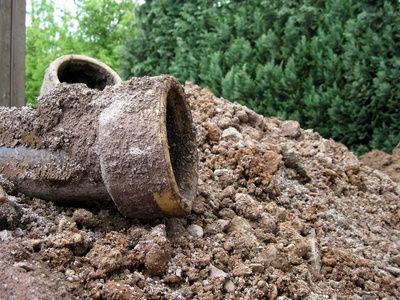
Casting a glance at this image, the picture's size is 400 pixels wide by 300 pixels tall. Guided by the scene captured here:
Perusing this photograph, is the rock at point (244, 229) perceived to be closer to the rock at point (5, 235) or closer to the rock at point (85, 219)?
the rock at point (85, 219)

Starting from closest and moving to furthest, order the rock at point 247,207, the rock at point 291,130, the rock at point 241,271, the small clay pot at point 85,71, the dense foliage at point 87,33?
the rock at point 241,271, the rock at point 247,207, the small clay pot at point 85,71, the rock at point 291,130, the dense foliage at point 87,33

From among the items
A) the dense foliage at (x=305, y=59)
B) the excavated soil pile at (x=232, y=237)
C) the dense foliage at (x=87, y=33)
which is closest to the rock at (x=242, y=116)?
the excavated soil pile at (x=232, y=237)

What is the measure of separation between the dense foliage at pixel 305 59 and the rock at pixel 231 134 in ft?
9.17

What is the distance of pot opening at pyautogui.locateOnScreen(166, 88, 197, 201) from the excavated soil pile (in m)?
0.16

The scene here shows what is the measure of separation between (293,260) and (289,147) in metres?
1.22

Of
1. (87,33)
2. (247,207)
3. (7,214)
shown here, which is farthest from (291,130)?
(87,33)

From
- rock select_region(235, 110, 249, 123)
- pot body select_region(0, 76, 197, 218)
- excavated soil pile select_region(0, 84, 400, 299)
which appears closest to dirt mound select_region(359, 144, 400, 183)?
excavated soil pile select_region(0, 84, 400, 299)

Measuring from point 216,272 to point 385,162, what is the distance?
314cm

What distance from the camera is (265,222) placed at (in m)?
3.04

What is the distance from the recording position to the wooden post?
498 centimetres

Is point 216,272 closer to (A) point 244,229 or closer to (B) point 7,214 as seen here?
(A) point 244,229

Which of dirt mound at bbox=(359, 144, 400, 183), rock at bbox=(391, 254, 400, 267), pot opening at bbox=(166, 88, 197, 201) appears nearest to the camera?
pot opening at bbox=(166, 88, 197, 201)

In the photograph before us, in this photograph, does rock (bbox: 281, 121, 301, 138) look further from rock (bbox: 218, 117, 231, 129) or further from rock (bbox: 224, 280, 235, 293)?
rock (bbox: 224, 280, 235, 293)

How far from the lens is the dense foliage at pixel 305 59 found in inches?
245
